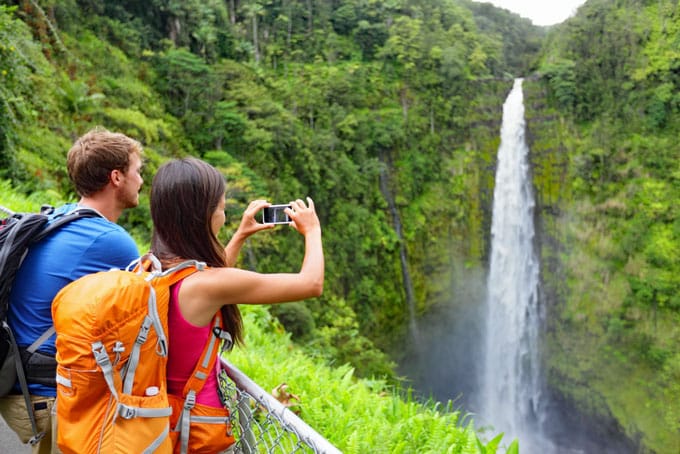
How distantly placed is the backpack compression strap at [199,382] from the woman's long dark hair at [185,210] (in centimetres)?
21

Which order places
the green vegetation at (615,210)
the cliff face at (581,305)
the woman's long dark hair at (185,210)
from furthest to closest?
1. the green vegetation at (615,210)
2. the cliff face at (581,305)
3. the woman's long dark hair at (185,210)

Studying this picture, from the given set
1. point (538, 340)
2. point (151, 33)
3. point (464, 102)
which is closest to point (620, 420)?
point (538, 340)

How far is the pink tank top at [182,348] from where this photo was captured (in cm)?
128

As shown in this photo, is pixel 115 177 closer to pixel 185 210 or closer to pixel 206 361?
pixel 185 210

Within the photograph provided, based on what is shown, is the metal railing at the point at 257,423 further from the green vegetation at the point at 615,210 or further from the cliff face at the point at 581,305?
the cliff face at the point at 581,305

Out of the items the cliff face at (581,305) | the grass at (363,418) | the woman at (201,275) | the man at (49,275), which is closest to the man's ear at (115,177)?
the man at (49,275)

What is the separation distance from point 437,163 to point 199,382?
22.1m

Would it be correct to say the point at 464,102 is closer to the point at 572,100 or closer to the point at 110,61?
the point at 572,100

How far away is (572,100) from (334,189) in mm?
12473

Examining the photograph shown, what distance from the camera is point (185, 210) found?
1.38 metres

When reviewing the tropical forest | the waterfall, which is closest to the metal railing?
the tropical forest

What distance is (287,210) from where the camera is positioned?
1.53 meters

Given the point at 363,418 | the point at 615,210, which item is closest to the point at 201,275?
the point at 363,418

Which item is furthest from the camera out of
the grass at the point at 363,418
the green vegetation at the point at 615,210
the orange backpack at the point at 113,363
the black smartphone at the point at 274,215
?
the green vegetation at the point at 615,210
